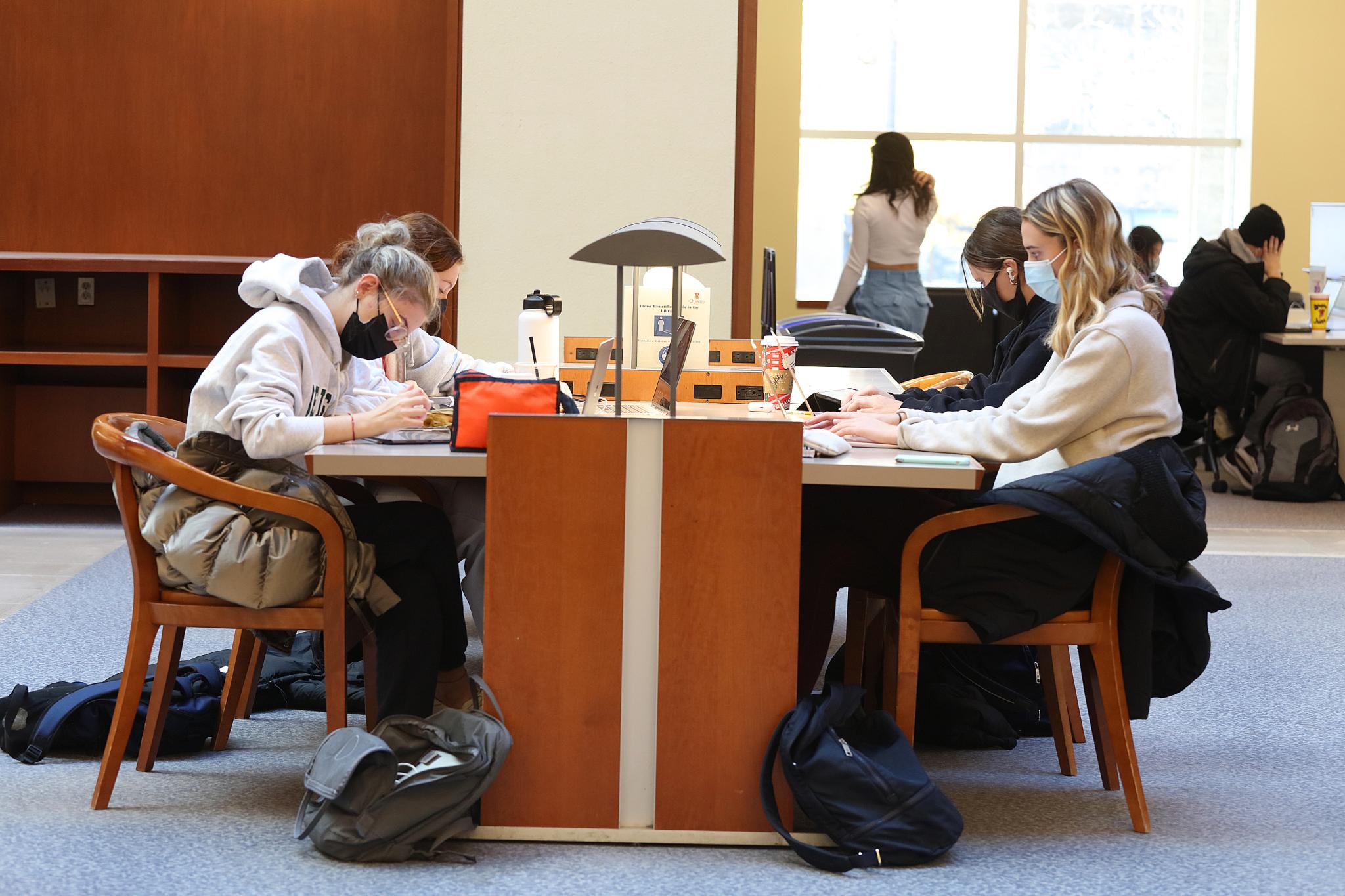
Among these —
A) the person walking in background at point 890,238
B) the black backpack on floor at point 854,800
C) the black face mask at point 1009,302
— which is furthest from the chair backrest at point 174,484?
the person walking in background at point 890,238

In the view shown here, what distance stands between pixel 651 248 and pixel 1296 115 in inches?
294

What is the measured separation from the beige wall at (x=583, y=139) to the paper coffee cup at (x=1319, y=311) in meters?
3.09

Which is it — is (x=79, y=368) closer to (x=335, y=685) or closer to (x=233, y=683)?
(x=233, y=683)

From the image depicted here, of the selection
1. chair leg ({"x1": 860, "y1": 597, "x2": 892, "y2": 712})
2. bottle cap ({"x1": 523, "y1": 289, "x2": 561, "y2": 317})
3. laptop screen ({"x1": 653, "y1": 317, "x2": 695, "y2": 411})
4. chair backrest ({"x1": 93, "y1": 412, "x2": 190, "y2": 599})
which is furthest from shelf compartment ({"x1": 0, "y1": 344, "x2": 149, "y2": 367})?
chair leg ({"x1": 860, "y1": 597, "x2": 892, "y2": 712})

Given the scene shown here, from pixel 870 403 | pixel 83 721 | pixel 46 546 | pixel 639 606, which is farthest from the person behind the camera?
pixel 46 546

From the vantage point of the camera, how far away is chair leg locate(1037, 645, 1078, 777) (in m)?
2.71

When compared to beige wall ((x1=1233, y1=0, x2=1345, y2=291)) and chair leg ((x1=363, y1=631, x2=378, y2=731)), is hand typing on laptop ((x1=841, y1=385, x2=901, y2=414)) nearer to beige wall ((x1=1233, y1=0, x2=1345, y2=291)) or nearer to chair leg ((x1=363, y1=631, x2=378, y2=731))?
chair leg ((x1=363, y1=631, x2=378, y2=731))

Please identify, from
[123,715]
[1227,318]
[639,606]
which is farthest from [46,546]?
[1227,318]

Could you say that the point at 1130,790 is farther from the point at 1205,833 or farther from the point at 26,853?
the point at 26,853

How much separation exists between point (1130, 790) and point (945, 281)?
6598 millimetres

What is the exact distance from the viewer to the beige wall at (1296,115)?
27.6 ft

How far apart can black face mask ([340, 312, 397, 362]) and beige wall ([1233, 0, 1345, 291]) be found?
719 centimetres

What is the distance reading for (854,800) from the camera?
223 centimetres

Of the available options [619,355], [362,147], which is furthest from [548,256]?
[619,355]
